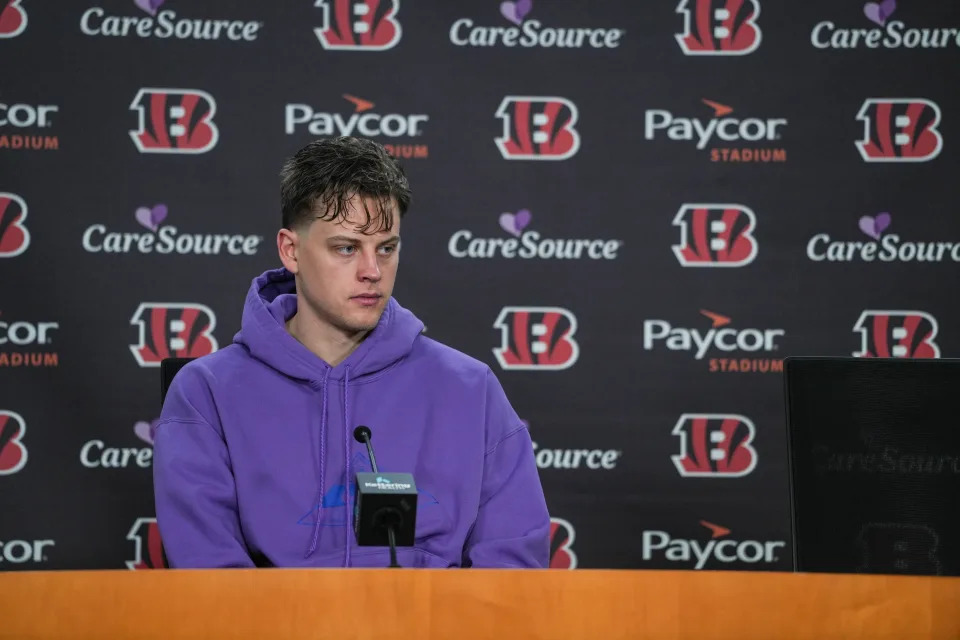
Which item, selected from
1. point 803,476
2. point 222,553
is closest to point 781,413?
point 803,476

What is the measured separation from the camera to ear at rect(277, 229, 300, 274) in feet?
6.88

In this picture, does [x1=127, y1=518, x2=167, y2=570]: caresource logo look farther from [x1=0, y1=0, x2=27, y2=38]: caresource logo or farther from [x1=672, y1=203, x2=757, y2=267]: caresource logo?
[x1=672, y1=203, x2=757, y2=267]: caresource logo

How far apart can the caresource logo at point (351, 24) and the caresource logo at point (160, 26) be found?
0.23m

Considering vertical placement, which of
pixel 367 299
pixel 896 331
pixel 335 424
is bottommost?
pixel 335 424

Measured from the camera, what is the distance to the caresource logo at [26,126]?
342 centimetres

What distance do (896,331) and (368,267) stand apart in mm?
2185

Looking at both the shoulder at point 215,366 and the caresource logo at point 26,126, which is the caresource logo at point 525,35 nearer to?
the caresource logo at point 26,126

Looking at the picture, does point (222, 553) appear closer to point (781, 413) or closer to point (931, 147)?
point (781, 413)

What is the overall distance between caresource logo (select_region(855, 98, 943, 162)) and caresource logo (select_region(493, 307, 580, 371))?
1.15 metres

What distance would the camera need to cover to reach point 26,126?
11.2 feet

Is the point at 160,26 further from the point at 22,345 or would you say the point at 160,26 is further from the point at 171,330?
the point at 22,345

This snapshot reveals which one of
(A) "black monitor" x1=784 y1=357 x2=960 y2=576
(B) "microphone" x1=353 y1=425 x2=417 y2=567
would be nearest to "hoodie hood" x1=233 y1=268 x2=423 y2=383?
(B) "microphone" x1=353 y1=425 x2=417 y2=567

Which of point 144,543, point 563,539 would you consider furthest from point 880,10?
point 144,543

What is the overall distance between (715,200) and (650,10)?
0.68m
